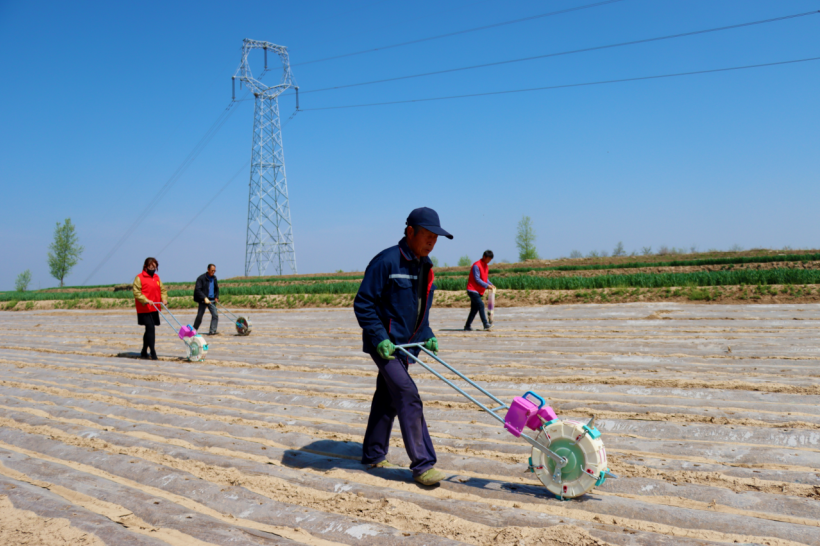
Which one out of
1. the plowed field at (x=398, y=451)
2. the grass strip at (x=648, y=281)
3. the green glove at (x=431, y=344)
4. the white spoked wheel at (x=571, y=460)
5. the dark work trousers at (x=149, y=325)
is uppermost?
the grass strip at (x=648, y=281)

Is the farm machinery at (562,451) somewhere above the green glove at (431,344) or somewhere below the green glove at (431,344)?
below

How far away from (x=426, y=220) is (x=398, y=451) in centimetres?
218

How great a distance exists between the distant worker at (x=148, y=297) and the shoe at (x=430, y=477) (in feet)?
28.1

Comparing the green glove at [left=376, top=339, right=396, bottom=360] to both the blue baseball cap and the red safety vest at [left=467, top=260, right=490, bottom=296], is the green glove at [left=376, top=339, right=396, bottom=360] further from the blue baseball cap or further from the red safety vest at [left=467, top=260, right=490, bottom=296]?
the red safety vest at [left=467, top=260, right=490, bottom=296]

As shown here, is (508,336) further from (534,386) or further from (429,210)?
(429,210)

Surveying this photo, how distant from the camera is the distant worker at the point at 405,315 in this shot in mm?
4371

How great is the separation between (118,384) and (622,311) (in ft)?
41.2

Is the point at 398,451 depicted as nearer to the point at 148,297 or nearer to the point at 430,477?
the point at 430,477

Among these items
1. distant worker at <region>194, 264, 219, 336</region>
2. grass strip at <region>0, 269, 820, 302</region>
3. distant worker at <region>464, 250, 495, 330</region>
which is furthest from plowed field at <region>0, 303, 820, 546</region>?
grass strip at <region>0, 269, 820, 302</region>

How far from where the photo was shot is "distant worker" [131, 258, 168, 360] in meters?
11.2

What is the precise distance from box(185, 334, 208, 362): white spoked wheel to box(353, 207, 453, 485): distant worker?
701cm

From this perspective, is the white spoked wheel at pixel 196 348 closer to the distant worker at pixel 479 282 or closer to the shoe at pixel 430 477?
the distant worker at pixel 479 282

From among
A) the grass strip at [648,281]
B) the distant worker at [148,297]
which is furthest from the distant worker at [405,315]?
the grass strip at [648,281]

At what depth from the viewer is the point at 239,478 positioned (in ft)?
14.8
